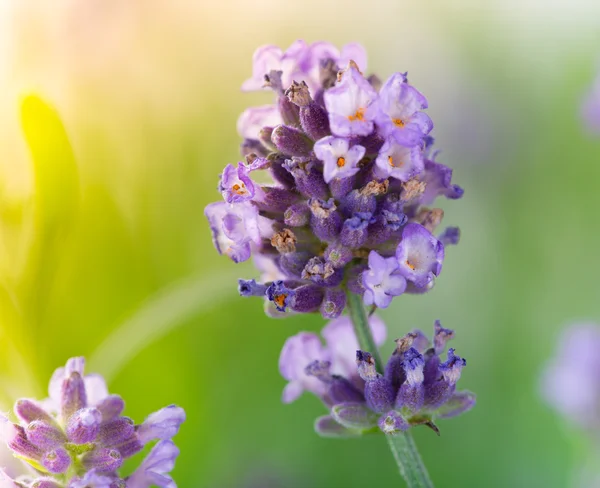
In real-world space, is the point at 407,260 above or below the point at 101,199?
below

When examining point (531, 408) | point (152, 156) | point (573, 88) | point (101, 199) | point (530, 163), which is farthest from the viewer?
point (573, 88)

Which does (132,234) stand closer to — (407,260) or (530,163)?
(407,260)

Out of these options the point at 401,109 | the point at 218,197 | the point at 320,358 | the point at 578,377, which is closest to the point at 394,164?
the point at 401,109

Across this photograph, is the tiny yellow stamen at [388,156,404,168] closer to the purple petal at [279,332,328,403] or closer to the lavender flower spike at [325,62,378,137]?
the lavender flower spike at [325,62,378,137]

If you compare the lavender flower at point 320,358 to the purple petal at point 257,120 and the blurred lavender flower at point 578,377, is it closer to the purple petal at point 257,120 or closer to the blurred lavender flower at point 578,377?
the purple petal at point 257,120

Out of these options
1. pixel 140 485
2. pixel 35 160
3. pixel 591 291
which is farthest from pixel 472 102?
pixel 140 485

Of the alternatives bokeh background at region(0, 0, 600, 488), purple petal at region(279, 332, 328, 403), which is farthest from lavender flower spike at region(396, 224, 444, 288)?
bokeh background at region(0, 0, 600, 488)

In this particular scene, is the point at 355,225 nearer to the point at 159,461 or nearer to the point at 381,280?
the point at 381,280

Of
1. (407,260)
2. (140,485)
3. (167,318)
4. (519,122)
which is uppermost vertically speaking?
(519,122)
